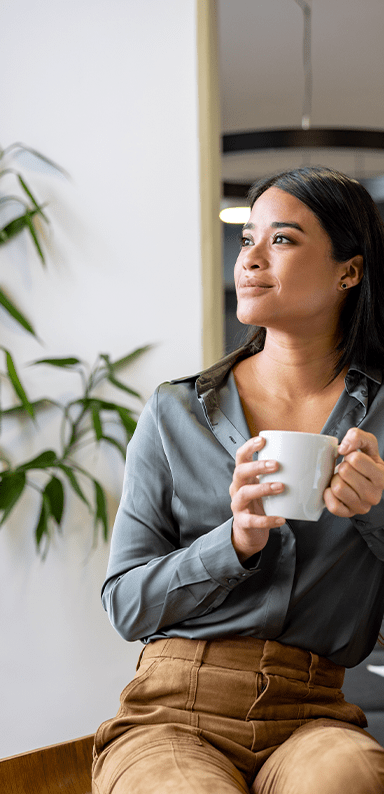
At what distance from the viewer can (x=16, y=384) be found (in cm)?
170

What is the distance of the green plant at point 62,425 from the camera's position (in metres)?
1.74

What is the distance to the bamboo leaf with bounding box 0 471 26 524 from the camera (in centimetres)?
171

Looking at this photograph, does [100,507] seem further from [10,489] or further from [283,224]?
[283,224]

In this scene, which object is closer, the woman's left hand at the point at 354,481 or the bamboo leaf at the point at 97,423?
the woman's left hand at the point at 354,481

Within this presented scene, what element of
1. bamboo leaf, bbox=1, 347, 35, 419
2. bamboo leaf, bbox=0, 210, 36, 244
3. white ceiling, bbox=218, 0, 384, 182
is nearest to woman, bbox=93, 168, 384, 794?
bamboo leaf, bbox=1, 347, 35, 419

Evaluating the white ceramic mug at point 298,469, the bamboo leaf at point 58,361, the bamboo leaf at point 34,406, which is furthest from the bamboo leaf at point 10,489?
the white ceramic mug at point 298,469

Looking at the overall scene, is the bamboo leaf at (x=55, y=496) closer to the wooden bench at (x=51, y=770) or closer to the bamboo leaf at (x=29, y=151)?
the wooden bench at (x=51, y=770)

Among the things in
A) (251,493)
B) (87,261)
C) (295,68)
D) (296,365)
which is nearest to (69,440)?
(87,261)

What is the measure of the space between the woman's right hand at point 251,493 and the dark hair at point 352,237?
1.23ft

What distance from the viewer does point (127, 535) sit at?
1.02 m

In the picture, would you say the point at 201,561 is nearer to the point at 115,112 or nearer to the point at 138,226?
the point at 138,226

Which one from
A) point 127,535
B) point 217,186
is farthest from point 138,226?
point 127,535

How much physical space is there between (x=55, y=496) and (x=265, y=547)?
914 mm

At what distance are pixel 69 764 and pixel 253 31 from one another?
3586 millimetres
